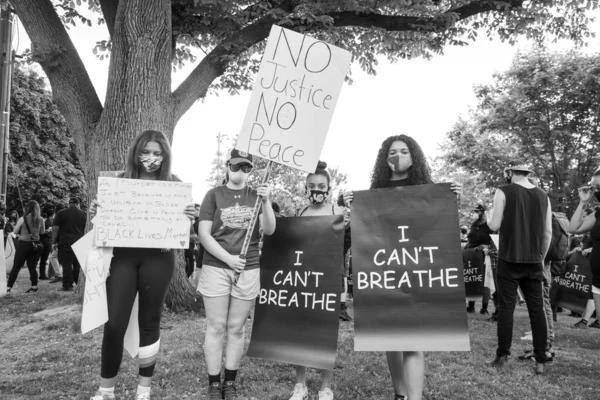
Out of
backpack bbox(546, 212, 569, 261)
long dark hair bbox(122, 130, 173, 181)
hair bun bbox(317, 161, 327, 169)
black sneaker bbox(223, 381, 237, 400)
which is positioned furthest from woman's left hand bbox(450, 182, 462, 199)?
backpack bbox(546, 212, 569, 261)

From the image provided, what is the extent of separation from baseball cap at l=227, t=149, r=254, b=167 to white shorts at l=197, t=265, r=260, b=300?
2.68 ft

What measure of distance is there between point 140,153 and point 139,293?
997 mm

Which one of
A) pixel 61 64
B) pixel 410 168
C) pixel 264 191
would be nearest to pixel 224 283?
pixel 264 191

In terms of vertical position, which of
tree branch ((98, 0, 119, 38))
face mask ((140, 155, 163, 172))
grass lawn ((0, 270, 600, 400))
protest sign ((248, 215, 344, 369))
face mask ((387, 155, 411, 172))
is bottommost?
grass lawn ((0, 270, 600, 400))

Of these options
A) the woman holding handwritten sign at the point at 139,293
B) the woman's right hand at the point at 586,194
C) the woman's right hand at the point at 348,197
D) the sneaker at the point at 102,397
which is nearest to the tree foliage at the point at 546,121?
the woman's right hand at the point at 586,194

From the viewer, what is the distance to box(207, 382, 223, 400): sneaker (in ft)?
11.7

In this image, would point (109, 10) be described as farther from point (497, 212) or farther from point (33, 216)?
point (497, 212)

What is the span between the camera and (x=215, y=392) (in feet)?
11.8

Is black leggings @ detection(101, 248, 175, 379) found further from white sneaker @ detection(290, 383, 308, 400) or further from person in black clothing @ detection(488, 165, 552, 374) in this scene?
person in black clothing @ detection(488, 165, 552, 374)

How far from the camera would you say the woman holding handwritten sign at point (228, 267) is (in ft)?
11.6

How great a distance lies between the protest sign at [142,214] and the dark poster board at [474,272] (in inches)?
257

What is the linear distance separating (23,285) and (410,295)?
34.1 feet

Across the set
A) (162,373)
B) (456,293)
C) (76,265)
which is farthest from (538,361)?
(76,265)

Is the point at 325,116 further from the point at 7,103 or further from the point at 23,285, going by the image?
the point at 23,285
